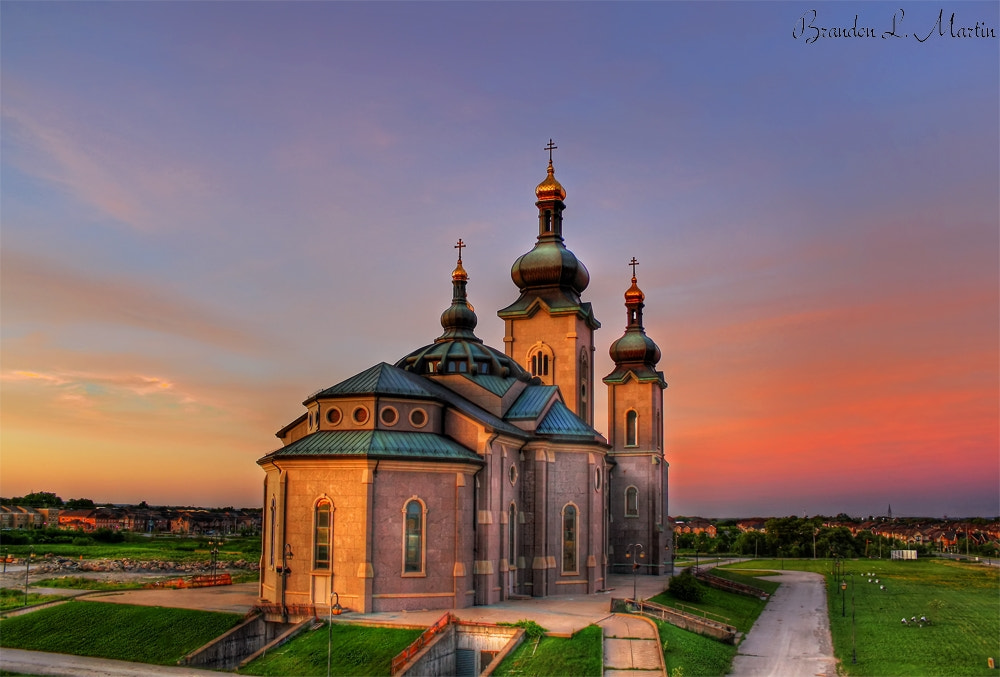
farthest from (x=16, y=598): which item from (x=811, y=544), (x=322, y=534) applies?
(x=811, y=544)

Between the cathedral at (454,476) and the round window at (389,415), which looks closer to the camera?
the cathedral at (454,476)

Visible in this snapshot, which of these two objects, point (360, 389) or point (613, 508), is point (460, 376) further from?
point (613, 508)

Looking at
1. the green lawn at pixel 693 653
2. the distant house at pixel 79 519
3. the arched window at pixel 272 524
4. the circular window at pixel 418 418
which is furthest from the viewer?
the distant house at pixel 79 519

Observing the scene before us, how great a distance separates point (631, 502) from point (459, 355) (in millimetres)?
22556

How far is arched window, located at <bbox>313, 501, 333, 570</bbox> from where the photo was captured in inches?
1545

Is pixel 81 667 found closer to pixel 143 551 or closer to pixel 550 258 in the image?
pixel 550 258

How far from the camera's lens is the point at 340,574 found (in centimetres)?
3866

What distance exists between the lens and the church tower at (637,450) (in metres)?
65.8

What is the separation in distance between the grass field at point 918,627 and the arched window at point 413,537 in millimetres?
18218

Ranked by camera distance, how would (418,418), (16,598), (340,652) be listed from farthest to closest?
(16,598)
(418,418)
(340,652)

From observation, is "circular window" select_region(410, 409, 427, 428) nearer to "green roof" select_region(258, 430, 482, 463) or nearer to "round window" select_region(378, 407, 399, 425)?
"green roof" select_region(258, 430, 482, 463)

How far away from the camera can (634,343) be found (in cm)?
6912

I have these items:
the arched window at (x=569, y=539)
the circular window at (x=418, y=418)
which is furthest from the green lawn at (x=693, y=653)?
the circular window at (x=418, y=418)

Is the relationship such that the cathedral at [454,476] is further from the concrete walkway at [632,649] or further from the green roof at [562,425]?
the concrete walkway at [632,649]
